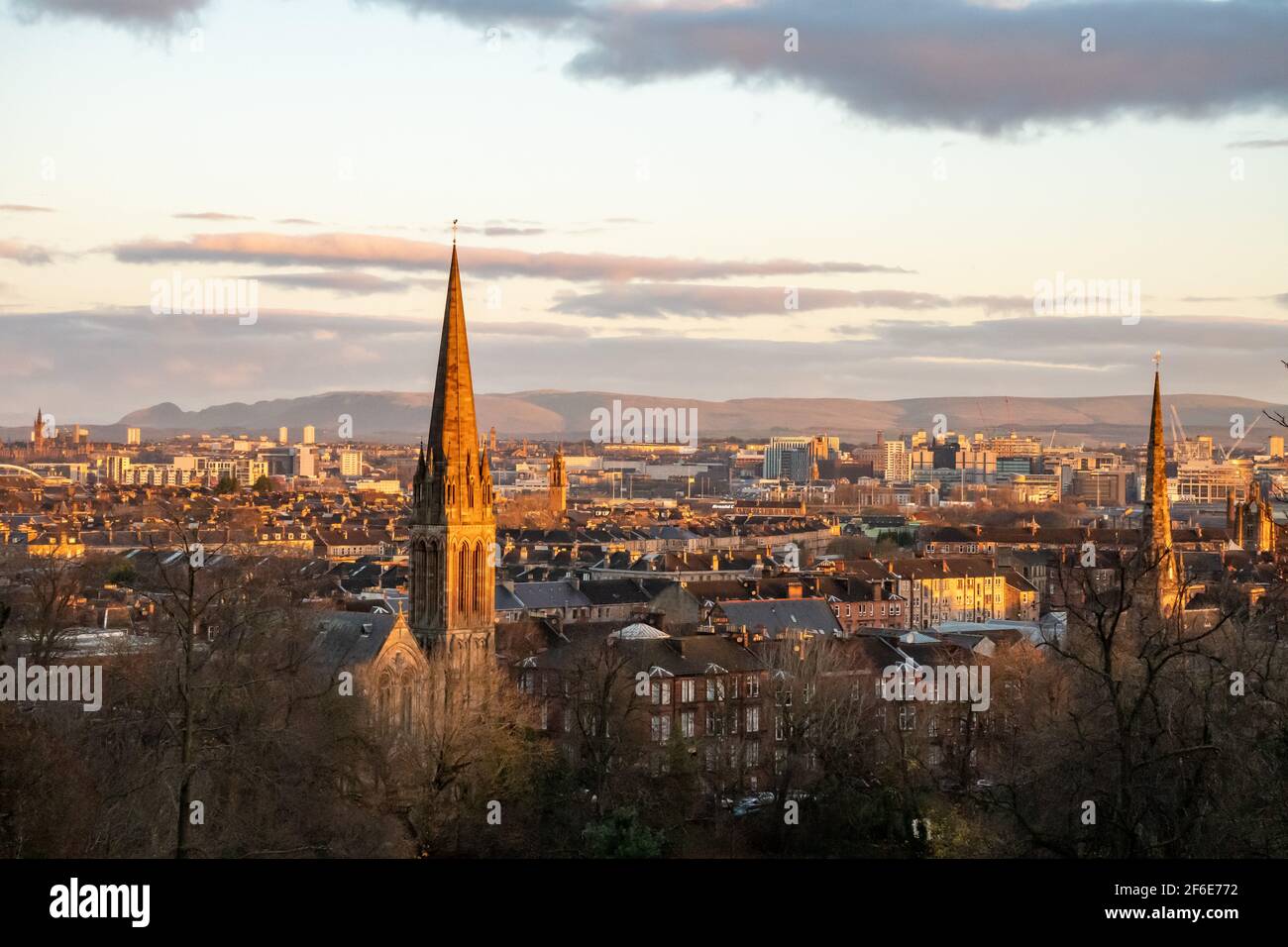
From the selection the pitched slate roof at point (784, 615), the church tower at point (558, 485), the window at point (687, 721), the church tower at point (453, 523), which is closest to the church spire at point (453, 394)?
the church tower at point (453, 523)

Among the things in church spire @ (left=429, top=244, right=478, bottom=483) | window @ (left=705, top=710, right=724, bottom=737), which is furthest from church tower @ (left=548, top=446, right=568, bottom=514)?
window @ (left=705, top=710, right=724, bottom=737)

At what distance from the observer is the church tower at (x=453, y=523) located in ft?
173

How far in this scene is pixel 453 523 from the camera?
2093 inches

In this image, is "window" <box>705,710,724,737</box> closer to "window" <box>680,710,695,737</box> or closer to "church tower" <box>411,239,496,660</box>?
"window" <box>680,710,695,737</box>

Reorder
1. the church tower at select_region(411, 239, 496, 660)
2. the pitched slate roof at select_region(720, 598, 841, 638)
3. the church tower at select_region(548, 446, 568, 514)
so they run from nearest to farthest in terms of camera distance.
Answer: the church tower at select_region(411, 239, 496, 660)
the pitched slate roof at select_region(720, 598, 841, 638)
the church tower at select_region(548, 446, 568, 514)

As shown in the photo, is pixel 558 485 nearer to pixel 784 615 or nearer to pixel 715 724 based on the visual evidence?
pixel 784 615

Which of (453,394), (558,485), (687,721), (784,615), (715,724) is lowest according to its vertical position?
(687,721)

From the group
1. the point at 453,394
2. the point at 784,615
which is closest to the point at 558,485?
the point at 784,615

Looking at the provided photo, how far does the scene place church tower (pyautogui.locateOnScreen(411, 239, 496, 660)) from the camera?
52719 millimetres

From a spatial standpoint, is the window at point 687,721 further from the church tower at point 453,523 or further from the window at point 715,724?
the church tower at point 453,523

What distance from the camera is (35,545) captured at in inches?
4122
